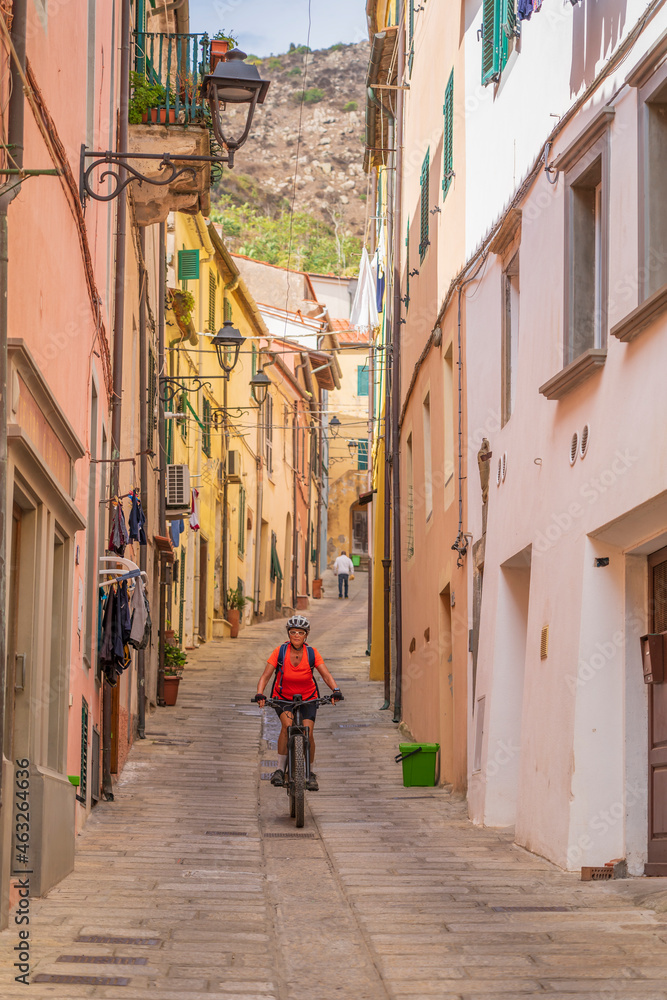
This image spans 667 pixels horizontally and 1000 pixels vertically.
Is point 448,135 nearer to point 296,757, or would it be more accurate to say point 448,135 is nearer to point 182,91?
point 182,91

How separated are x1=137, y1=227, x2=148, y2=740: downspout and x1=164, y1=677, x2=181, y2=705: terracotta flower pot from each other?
2.36m

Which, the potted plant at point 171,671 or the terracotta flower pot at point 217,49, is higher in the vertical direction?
the terracotta flower pot at point 217,49

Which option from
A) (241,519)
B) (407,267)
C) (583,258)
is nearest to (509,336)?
(583,258)

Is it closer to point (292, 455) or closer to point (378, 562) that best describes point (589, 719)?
point (378, 562)

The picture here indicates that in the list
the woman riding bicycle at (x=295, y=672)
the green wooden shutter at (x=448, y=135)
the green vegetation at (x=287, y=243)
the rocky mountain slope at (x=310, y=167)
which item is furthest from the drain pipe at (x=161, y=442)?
the rocky mountain slope at (x=310, y=167)

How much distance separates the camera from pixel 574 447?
30.2ft

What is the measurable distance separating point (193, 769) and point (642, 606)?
7.57 meters

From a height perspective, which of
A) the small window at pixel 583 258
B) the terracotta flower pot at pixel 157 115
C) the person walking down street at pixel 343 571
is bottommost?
the person walking down street at pixel 343 571

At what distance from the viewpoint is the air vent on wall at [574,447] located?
915cm

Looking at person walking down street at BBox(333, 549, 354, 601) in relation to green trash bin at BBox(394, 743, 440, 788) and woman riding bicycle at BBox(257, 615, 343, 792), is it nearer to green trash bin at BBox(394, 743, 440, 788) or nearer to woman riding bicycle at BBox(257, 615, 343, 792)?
green trash bin at BBox(394, 743, 440, 788)

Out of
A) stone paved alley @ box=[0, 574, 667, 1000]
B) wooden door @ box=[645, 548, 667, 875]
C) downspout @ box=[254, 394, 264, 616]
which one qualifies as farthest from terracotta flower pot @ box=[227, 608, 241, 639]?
wooden door @ box=[645, 548, 667, 875]

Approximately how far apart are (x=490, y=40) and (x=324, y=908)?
8.90 meters

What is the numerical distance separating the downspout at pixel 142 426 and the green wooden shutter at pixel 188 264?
24.7ft

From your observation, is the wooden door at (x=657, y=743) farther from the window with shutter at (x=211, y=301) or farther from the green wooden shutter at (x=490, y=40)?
the window with shutter at (x=211, y=301)
